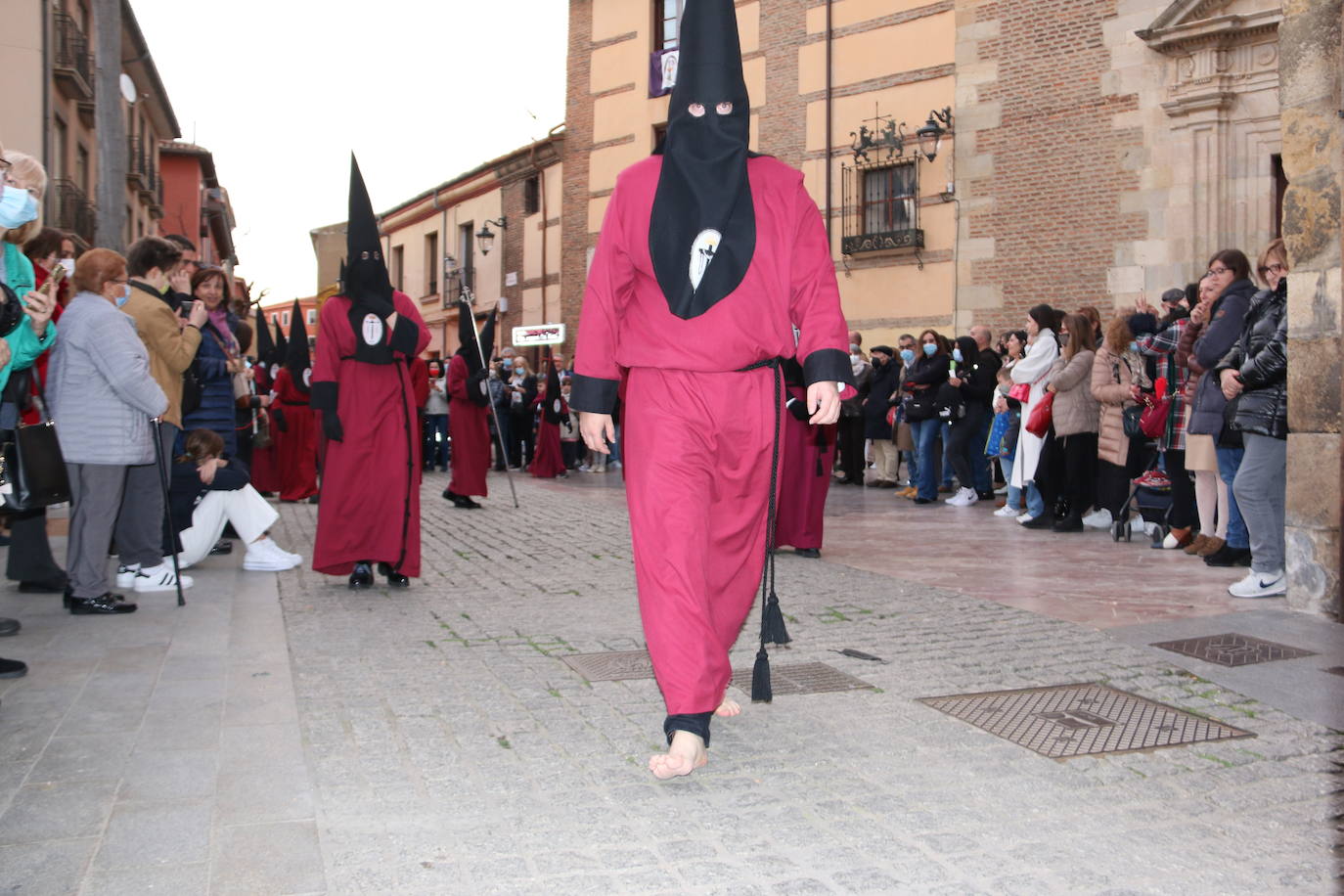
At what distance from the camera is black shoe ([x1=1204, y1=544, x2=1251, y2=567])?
8352mm

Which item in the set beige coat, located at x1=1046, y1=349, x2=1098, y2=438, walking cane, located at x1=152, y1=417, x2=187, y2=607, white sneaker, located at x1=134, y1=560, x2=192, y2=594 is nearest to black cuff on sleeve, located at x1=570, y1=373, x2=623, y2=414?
walking cane, located at x1=152, y1=417, x2=187, y2=607

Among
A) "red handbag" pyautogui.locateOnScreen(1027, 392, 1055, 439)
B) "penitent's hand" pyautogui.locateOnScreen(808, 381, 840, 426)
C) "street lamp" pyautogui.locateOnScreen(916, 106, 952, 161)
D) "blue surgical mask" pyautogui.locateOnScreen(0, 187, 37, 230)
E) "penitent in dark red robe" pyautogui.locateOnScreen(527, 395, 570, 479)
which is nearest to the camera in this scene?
"penitent's hand" pyautogui.locateOnScreen(808, 381, 840, 426)

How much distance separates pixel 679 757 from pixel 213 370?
20.5ft

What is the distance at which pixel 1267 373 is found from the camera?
266 inches

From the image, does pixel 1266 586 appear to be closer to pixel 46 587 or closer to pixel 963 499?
pixel 963 499

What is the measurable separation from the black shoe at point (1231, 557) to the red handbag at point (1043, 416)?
2701 mm

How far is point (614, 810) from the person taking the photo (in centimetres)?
345

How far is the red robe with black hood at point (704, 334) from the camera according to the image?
3945 millimetres

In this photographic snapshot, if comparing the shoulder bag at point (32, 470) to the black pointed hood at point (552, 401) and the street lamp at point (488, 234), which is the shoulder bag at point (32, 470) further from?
the street lamp at point (488, 234)

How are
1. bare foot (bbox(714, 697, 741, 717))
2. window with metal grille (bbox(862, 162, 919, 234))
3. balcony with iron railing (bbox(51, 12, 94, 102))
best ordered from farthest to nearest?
1. balcony with iron railing (bbox(51, 12, 94, 102))
2. window with metal grille (bbox(862, 162, 919, 234))
3. bare foot (bbox(714, 697, 741, 717))

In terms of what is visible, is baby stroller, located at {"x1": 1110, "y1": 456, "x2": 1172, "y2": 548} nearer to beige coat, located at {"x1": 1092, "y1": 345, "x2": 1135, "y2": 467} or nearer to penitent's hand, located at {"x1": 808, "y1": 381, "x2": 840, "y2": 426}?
beige coat, located at {"x1": 1092, "y1": 345, "x2": 1135, "y2": 467}

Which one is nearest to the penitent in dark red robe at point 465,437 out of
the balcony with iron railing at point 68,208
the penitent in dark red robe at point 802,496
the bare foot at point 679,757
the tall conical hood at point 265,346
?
the tall conical hood at point 265,346

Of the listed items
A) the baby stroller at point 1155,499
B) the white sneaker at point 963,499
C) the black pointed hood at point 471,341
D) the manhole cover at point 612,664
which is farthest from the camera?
the black pointed hood at point 471,341

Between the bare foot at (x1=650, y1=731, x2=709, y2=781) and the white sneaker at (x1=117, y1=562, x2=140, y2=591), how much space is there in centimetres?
476
